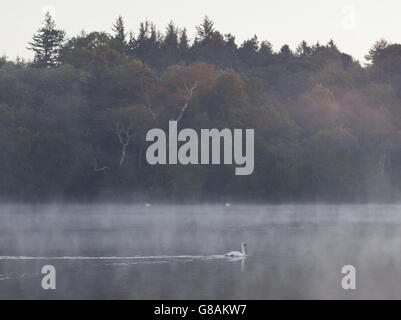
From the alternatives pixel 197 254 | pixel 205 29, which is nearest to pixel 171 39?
pixel 205 29

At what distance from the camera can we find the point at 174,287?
29312mm

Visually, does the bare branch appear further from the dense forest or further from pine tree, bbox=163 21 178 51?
pine tree, bbox=163 21 178 51

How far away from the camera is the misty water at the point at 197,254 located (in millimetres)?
29016

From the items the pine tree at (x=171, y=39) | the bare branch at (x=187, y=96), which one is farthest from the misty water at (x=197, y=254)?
the pine tree at (x=171, y=39)

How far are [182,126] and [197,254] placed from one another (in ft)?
134

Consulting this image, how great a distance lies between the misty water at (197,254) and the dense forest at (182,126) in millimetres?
7252

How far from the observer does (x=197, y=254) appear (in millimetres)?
38875

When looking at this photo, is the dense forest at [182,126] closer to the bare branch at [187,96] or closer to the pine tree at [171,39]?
the bare branch at [187,96]

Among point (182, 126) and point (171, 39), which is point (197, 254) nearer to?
point (182, 126)

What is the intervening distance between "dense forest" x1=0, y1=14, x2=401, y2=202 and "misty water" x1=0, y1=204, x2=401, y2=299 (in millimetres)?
7252

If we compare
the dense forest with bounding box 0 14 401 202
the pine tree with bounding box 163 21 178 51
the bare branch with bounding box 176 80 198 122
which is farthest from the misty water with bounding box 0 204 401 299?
the pine tree with bounding box 163 21 178 51

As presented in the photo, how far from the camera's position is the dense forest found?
73688 mm

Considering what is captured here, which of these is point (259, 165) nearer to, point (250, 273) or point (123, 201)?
point (123, 201)

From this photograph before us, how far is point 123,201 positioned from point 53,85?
13479mm
